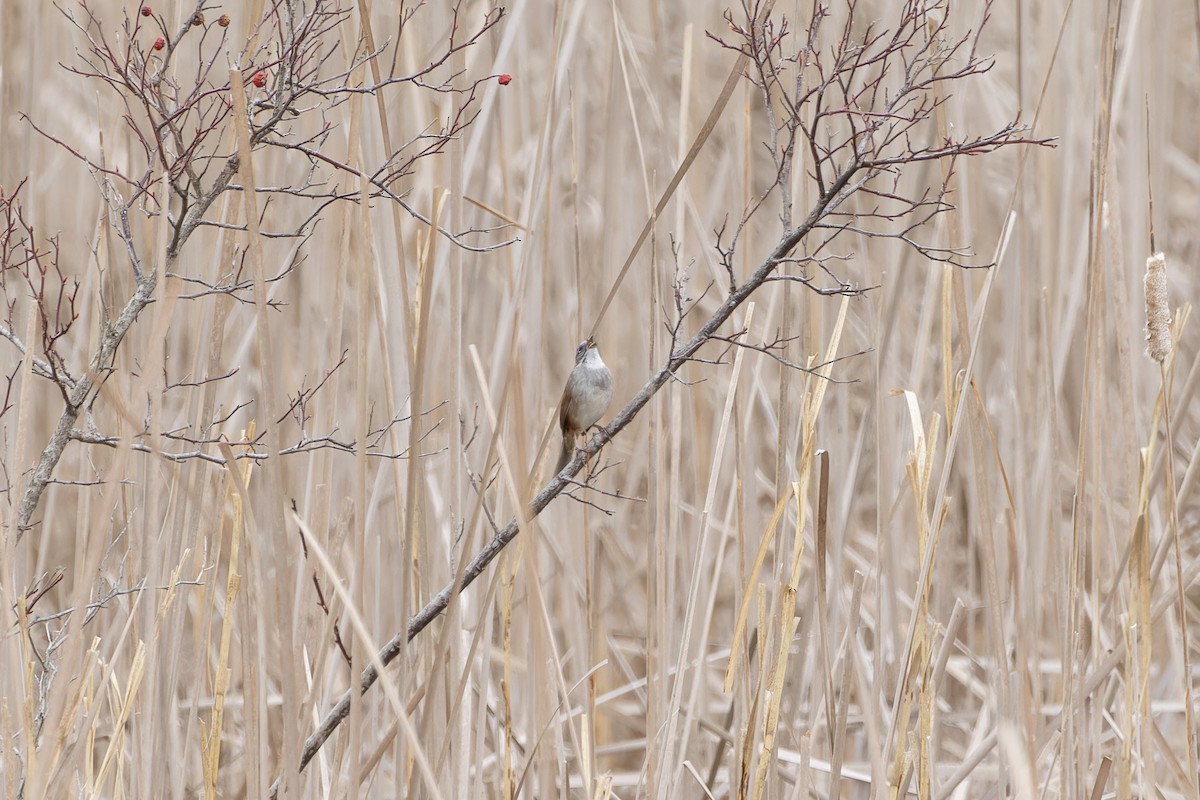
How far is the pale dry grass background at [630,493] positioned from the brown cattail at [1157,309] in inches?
7.0

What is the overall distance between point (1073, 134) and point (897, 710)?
1404 mm

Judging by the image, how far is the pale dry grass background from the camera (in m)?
1.38

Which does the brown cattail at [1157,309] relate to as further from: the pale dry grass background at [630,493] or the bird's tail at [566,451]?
the bird's tail at [566,451]

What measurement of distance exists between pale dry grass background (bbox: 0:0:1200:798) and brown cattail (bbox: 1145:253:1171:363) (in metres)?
0.18

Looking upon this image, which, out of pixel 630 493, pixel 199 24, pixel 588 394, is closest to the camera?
pixel 199 24

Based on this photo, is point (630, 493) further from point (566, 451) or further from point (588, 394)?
point (588, 394)

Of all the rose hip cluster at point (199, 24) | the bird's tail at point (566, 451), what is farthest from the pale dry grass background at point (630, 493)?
the rose hip cluster at point (199, 24)

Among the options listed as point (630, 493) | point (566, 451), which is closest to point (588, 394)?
point (566, 451)

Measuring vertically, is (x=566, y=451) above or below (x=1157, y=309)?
below

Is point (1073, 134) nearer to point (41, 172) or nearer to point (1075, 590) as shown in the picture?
point (1075, 590)

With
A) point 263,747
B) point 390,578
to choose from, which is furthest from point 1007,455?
point 263,747

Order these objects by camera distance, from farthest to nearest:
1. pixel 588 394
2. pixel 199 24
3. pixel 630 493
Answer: pixel 630 493, pixel 588 394, pixel 199 24

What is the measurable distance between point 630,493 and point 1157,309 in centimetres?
166

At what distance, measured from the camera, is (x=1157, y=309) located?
3.95 feet
